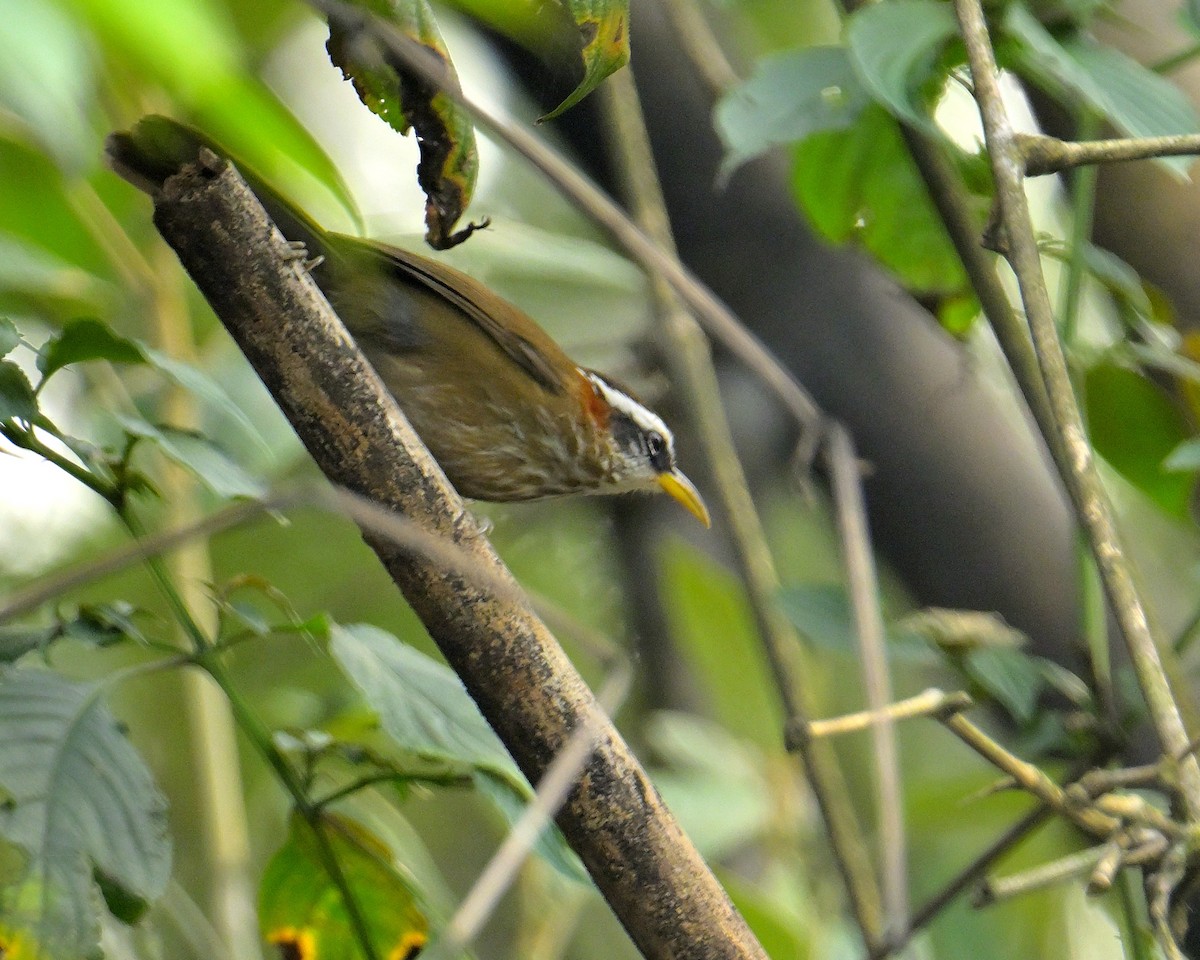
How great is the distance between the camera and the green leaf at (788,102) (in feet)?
6.30

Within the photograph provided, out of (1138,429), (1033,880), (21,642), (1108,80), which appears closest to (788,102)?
(1108,80)

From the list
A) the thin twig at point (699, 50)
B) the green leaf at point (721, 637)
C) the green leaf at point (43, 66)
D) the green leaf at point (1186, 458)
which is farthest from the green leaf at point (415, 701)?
the green leaf at point (721, 637)

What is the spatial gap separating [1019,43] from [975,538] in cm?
153

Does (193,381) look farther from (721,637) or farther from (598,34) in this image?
(721,637)

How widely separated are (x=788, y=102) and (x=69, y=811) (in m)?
1.36

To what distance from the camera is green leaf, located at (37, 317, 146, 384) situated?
148 cm

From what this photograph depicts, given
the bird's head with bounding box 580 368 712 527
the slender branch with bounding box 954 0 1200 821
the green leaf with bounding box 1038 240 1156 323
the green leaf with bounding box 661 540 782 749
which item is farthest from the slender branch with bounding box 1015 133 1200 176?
the green leaf with bounding box 661 540 782 749

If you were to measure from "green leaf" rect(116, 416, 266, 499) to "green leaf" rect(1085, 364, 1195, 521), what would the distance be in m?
1.49

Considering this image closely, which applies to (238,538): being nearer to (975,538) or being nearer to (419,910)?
(975,538)

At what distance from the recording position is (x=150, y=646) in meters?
1.52

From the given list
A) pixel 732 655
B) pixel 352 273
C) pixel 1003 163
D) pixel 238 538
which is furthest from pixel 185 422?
pixel 1003 163

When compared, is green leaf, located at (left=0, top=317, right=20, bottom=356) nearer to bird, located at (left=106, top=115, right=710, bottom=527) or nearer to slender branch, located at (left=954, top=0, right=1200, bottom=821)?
bird, located at (left=106, top=115, right=710, bottom=527)

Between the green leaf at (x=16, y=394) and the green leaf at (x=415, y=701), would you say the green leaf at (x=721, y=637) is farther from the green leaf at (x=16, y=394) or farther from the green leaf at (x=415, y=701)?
the green leaf at (x=16, y=394)

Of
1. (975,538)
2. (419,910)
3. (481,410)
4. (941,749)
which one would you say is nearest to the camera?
(419,910)
